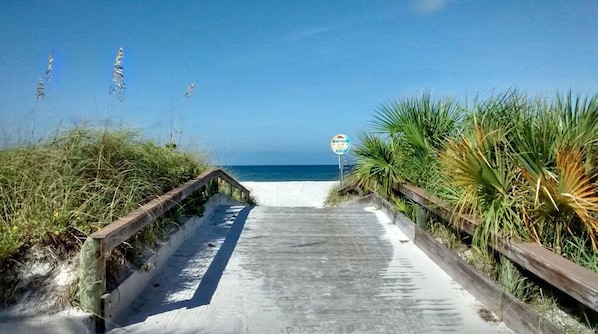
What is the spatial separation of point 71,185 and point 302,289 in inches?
82.0

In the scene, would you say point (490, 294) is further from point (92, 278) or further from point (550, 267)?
point (92, 278)

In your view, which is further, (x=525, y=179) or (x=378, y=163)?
(x=378, y=163)

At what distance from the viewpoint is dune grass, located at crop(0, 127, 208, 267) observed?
3299 millimetres

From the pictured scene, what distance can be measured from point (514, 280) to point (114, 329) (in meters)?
2.80

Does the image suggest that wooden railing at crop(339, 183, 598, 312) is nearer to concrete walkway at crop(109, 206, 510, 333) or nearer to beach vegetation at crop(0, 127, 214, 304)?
concrete walkway at crop(109, 206, 510, 333)

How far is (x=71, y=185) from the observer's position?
3.67m

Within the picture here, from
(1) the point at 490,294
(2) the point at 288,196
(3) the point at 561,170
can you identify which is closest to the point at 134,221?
(1) the point at 490,294

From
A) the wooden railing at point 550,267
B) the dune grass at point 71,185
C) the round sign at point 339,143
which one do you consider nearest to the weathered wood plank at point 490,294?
the wooden railing at point 550,267

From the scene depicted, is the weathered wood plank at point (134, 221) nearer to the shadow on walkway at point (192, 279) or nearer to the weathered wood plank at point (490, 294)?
the shadow on walkway at point (192, 279)

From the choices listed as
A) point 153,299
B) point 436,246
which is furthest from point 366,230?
point 153,299

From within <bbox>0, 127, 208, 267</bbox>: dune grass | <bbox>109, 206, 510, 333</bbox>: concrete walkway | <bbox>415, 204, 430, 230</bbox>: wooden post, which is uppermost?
<bbox>0, 127, 208, 267</bbox>: dune grass

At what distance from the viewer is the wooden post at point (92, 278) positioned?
2.81 m

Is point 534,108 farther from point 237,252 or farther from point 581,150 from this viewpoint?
point 237,252

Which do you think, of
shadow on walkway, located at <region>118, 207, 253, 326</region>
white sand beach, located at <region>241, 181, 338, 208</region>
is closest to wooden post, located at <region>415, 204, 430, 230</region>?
shadow on walkway, located at <region>118, 207, 253, 326</region>
